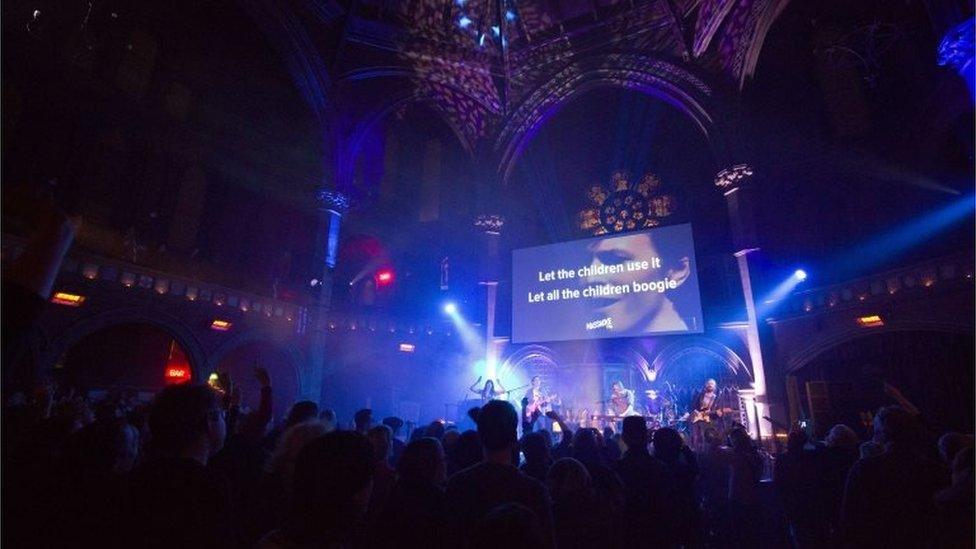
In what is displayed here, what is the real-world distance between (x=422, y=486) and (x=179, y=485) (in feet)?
3.87

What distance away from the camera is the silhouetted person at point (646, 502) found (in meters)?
3.78

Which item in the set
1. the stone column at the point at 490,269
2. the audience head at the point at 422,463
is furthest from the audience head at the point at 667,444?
the stone column at the point at 490,269

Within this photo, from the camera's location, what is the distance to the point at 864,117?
42.4 feet

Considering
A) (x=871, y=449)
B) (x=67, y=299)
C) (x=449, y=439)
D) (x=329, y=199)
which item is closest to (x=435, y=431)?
(x=449, y=439)

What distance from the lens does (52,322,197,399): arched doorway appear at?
40.3ft

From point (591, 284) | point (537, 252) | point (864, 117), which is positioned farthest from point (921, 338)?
point (537, 252)

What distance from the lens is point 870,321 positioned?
10406mm

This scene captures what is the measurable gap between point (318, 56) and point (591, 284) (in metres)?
11.1

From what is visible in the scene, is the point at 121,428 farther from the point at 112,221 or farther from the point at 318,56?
the point at 318,56

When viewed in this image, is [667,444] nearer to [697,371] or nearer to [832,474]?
[832,474]

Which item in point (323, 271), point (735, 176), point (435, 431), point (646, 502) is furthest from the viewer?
point (323, 271)

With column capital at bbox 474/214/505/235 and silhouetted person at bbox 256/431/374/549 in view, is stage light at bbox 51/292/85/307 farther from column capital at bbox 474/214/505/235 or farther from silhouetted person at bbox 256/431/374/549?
silhouetted person at bbox 256/431/374/549

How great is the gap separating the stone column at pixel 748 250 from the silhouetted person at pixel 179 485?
13156mm

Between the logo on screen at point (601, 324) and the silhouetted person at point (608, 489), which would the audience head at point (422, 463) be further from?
the logo on screen at point (601, 324)
